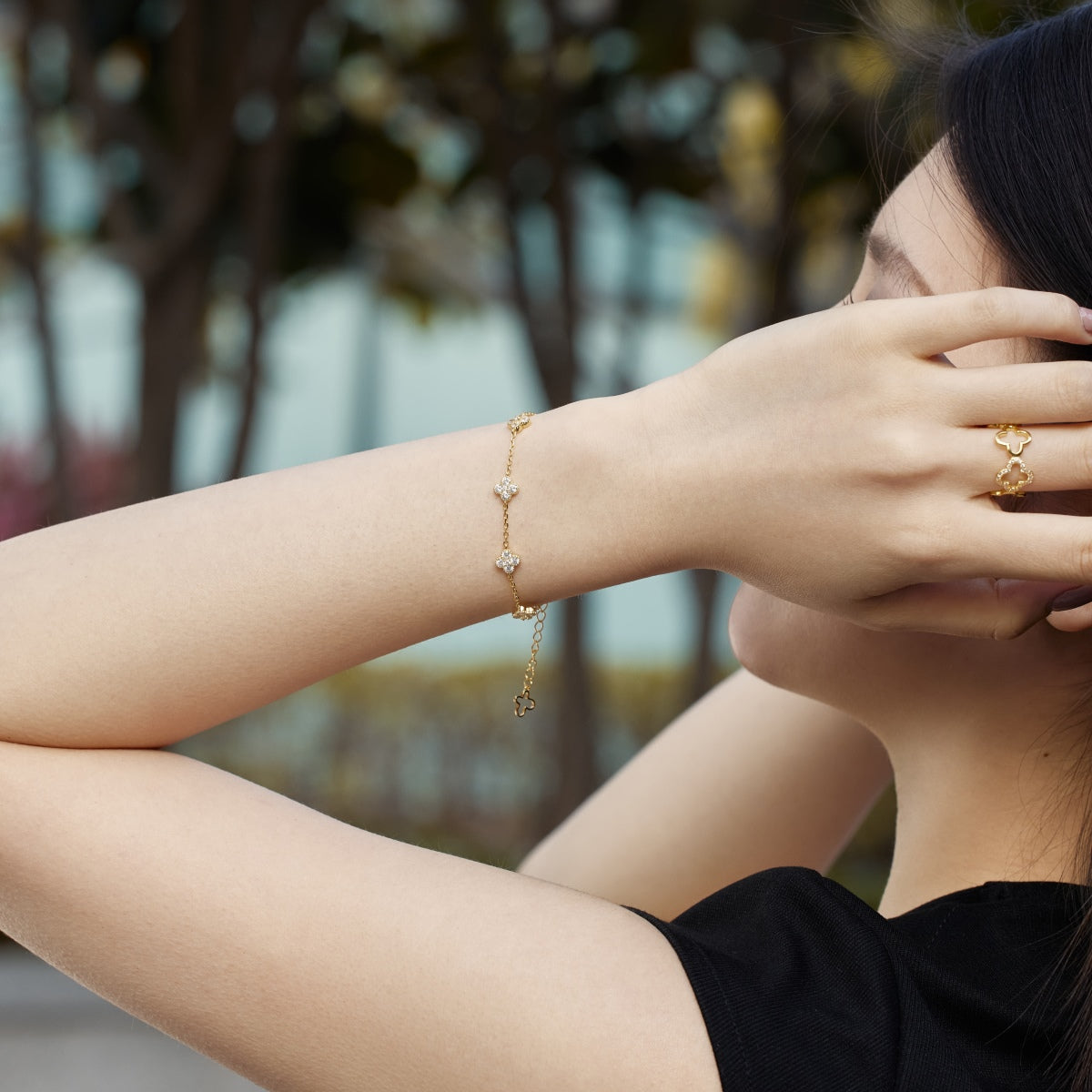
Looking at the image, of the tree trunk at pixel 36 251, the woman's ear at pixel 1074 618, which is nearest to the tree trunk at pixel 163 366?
the tree trunk at pixel 36 251

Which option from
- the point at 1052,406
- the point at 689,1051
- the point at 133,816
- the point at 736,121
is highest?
the point at 736,121

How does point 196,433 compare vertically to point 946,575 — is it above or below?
below

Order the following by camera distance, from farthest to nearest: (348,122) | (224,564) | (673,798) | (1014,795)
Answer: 1. (348,122)
2. (673,798)
3. (1014,795)
4. (224,564)

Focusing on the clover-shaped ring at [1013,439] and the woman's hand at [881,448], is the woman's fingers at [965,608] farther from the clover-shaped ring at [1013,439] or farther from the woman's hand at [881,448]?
the clover-shaped ring at [1013,439]

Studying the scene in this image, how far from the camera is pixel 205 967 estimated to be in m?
1.01

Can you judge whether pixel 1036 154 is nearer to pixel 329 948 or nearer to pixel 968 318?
pixel 968 318

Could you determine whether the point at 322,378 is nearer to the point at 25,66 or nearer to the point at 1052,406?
the point at 25,66

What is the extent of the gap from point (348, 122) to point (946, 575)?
13.3ft

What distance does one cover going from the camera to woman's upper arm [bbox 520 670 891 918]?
5.50ft

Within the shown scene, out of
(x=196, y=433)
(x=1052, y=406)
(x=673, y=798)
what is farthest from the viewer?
(x=196, y=433)

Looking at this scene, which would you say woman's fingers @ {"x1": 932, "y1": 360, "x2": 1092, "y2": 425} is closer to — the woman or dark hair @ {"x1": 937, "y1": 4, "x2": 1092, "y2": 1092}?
the woman

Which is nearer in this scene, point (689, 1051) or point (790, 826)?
point (689, 1051)

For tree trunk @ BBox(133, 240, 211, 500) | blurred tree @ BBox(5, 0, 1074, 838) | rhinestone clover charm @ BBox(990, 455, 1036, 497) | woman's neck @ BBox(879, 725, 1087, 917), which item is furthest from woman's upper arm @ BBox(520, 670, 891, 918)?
tree trunk @ BBox(133, 240, 211, 500)

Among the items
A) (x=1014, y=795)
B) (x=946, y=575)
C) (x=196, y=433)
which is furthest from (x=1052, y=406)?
(x=196, y=433)
